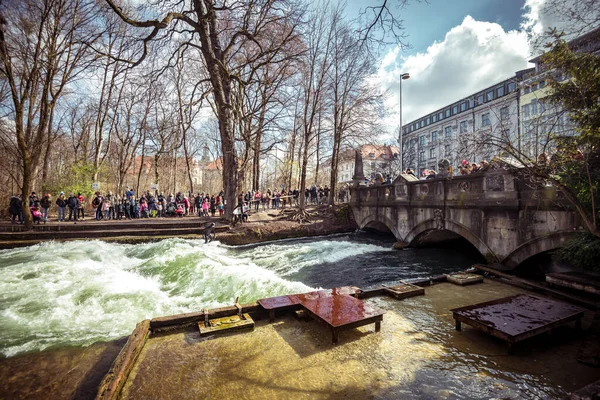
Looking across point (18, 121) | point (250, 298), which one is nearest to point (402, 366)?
point (250, 298)

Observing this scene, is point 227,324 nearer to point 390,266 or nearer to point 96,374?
point 96,374

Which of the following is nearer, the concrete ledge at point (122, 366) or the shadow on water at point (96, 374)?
the concrete ledge at point (122, 366)

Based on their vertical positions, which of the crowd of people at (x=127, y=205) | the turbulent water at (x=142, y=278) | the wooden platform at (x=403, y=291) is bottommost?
the turbulent water at (x=142, y=278)

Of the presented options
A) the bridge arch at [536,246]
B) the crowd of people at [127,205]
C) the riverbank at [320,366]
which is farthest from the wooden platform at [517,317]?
the crowd of people at [127,205]

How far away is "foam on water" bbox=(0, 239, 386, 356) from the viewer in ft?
17.8

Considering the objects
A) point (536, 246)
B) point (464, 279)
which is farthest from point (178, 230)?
point (536, 246)

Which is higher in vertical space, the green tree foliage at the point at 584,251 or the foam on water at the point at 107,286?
the green tree foliage at the point at 584,251

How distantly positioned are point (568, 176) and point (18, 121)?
21154 mm

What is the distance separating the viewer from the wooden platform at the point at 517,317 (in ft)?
13.1

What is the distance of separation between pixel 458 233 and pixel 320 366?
10779mm

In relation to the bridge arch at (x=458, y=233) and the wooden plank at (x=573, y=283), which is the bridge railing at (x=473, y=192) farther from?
the wooden plank at (x=573, y=283)

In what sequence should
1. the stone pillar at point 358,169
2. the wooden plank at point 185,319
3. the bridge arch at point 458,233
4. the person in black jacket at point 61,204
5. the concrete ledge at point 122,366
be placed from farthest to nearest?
the stone pillar at point 358,169, the person in black jacket at point 61,204, the bridge arch at point 458,233, the wooden plank at point 185,319, the concrete ledge at point 122,366

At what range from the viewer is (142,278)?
29.5ft

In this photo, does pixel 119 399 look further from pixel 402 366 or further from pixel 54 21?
pixel 54 21
